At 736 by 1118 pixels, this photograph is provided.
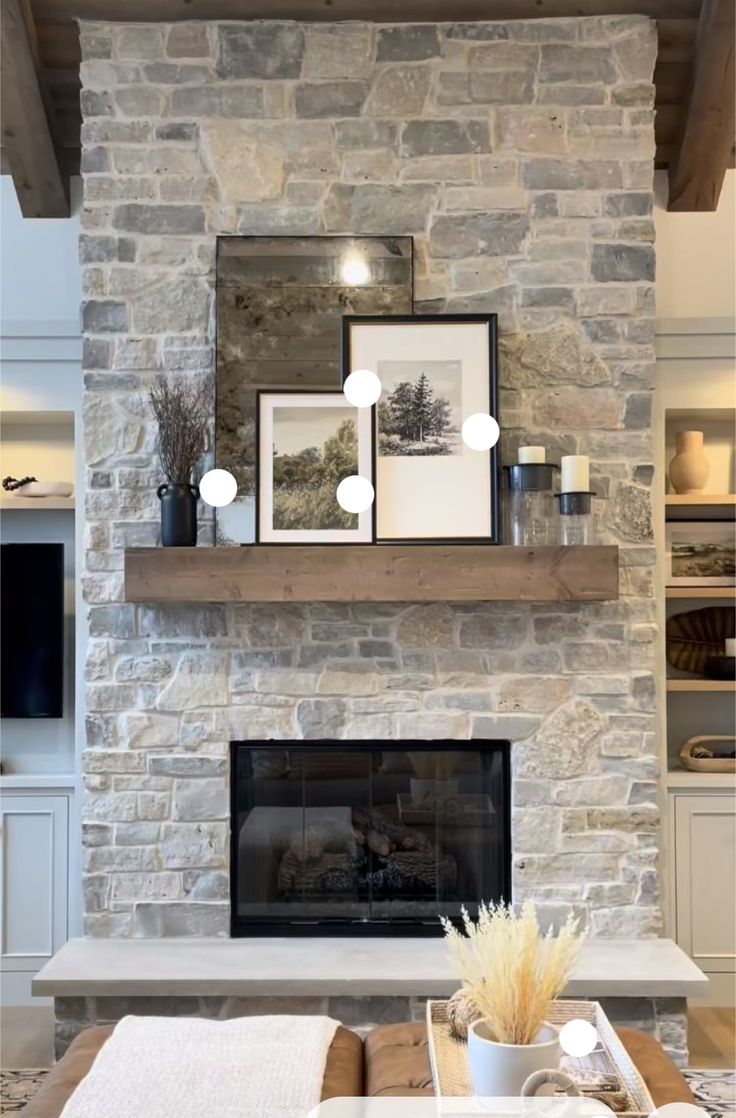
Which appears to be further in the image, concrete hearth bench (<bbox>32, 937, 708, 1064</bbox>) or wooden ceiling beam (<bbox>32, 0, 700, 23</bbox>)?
wooden ceiling beam (<bbox>32, 0, 700, 23</bbox>)

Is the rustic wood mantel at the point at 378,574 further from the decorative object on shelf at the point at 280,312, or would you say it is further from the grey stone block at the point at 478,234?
the grey stone block at the point at 478,234

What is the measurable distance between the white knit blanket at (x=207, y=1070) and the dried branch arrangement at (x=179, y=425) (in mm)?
1794

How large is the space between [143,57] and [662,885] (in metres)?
3.50

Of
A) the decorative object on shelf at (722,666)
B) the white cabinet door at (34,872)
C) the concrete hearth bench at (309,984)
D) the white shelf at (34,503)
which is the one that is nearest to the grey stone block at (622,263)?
the decorative object on shelf at (722,666)

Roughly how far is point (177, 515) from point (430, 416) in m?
0.92

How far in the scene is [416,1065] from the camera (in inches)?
87.4

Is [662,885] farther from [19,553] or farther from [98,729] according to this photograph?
[19,553]

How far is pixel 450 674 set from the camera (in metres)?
3.64

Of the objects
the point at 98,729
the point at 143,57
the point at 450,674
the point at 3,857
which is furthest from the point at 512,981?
the point at 143,57

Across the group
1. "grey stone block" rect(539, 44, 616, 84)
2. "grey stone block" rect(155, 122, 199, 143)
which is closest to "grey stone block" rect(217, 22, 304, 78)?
"grey stone block" rect(155, 122, 199, 143)

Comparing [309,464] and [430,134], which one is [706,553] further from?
[430,134]
